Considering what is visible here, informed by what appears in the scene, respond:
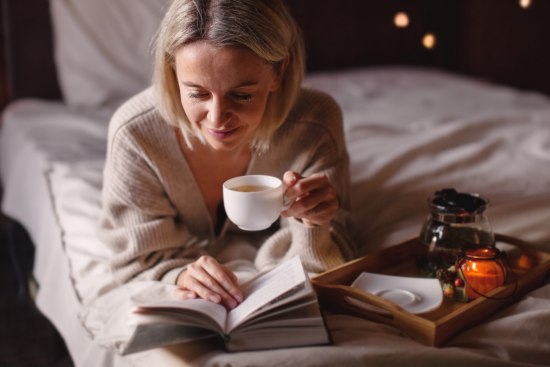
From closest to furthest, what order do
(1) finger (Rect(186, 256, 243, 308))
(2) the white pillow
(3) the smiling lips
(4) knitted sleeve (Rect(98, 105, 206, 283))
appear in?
(1) finger (Rect(186, 256, 243, 308)) < (3) the smiling lips < (4) knitted sleeve (Rect(98, 105, 206, 283)) < (2) the white pillow

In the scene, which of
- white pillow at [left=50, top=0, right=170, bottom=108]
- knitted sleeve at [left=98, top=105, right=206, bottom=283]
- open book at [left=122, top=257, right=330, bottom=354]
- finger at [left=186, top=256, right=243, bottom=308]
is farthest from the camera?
white pillow at [left=50, top=0, right=170, bottom=108]

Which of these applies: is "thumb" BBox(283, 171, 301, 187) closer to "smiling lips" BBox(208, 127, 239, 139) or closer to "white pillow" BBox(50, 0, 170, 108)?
"smiling lips" BBox(208, 127, 239, 139)

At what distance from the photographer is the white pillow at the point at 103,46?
2367 millimetres

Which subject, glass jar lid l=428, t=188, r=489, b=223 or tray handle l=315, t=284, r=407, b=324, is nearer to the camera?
tray handle l=315, t=284, r=407, b=324

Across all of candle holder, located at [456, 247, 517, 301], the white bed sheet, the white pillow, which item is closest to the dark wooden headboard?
the white pillow

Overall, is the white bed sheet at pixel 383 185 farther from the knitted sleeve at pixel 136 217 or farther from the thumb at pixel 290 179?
the thumb at pixel 290 179

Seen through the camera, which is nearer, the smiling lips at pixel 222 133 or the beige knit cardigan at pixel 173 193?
the smiling lips at pixel 222 133

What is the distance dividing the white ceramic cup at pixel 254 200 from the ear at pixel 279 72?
21 cm

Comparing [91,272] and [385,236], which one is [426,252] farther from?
[91,272]

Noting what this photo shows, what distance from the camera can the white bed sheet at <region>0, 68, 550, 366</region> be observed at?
2.87ft

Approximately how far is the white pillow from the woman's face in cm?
141

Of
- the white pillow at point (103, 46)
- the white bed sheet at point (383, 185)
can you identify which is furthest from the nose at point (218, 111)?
the white pillow at point (103, 46)

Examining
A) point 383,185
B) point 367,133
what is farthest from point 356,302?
point 367,133

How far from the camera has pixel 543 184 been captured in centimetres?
153
